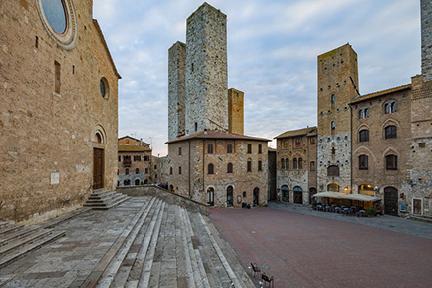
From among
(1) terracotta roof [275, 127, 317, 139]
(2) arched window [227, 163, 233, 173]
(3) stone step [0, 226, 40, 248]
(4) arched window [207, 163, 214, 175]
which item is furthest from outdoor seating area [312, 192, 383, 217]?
(3) stone step [0, 226, 40, 248]

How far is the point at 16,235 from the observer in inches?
250

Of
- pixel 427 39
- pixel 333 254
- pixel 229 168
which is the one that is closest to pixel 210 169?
pixel 229 168

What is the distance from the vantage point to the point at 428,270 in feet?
27.7

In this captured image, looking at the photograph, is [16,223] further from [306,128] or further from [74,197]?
[306,128]

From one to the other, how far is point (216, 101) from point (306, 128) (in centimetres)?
1232

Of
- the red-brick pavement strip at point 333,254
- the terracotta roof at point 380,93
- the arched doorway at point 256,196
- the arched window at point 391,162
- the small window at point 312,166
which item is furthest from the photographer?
the small window at point 312,166

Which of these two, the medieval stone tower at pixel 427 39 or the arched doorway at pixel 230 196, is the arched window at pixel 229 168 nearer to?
the arched doorway at pixel 230 196

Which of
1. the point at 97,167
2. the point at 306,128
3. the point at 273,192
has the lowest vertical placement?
the point at 273,192

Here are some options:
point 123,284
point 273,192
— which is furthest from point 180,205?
point 273,192

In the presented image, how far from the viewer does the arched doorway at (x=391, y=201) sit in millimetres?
19297

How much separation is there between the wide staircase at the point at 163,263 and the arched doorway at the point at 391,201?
61.6ft

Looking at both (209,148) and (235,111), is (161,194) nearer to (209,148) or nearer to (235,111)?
(209,148)

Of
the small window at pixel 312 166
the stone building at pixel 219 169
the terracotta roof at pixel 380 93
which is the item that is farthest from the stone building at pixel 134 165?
the terracotta roof at pixel 380 93

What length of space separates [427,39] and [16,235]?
2706 centimetres
